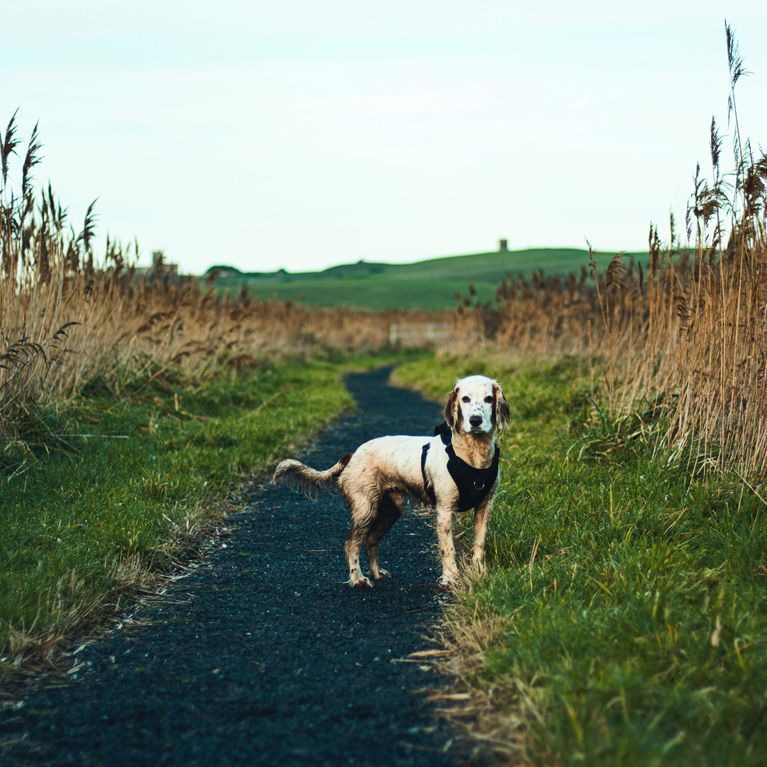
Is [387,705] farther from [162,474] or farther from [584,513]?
[162,474]

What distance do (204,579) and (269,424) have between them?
5.29 metres

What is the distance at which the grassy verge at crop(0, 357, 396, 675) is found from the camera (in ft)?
13.7

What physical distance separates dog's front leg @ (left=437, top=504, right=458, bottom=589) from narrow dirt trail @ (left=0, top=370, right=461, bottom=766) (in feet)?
0.44

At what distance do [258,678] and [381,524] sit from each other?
172cm

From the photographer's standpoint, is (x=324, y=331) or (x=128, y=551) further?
(x=324, y=331)

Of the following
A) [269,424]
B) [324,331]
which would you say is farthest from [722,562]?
[324,331]

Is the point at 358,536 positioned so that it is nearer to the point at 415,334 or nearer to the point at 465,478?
the point at 465,478

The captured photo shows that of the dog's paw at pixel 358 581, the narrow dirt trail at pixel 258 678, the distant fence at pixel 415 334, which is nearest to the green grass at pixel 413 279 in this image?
the distant fence at pixel 415 334

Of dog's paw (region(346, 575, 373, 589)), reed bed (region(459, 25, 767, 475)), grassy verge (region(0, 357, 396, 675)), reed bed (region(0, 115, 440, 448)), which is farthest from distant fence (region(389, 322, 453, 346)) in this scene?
dog's paw (region(346, 575, 373, 589))

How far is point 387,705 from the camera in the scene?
3309 mm

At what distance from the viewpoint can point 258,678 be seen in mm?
3635

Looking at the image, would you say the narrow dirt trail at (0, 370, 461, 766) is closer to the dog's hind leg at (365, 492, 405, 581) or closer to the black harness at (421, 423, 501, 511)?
the dog's hind leg at (365, 492, 405, 581)

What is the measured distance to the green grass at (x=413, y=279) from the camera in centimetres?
7912

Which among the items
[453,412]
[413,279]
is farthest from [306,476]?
[413,279]
